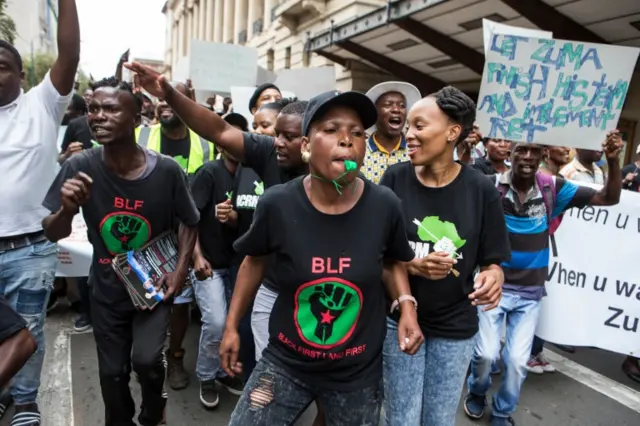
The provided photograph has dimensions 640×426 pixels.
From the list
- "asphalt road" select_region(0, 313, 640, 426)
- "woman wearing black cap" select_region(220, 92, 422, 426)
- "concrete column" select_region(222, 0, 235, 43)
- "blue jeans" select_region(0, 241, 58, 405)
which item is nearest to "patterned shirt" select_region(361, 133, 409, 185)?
"woman wearing black cap" select_region(220, 92, 422, 426)

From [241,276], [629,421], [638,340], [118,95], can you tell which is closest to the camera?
[241,276]

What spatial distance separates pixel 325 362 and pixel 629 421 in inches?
117

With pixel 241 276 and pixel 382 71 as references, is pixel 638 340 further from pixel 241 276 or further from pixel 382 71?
pixel 382 71

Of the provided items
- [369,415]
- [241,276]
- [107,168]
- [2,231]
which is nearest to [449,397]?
[369,415]

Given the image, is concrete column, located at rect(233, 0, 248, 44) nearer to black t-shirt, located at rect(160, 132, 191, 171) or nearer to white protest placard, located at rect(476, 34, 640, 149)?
black t-shirt, located at rect(160, 132, 191, 171)

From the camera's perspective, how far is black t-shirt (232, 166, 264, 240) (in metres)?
3.38

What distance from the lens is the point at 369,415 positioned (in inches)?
79.7

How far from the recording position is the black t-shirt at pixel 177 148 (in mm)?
4570

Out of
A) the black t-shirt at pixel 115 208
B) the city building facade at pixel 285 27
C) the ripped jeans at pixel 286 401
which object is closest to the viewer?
the ripped jeans at pixel 286 401

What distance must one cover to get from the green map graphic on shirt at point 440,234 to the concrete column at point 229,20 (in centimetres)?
3258

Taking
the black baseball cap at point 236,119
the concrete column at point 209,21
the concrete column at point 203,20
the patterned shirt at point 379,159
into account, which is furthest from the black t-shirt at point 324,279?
Answer: the concrete column at point 203,20

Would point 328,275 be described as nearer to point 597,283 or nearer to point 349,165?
point 349,165

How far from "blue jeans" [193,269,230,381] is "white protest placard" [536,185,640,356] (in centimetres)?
268

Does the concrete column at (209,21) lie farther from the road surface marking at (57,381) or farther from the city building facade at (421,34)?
the road surface marking at (57,381)
